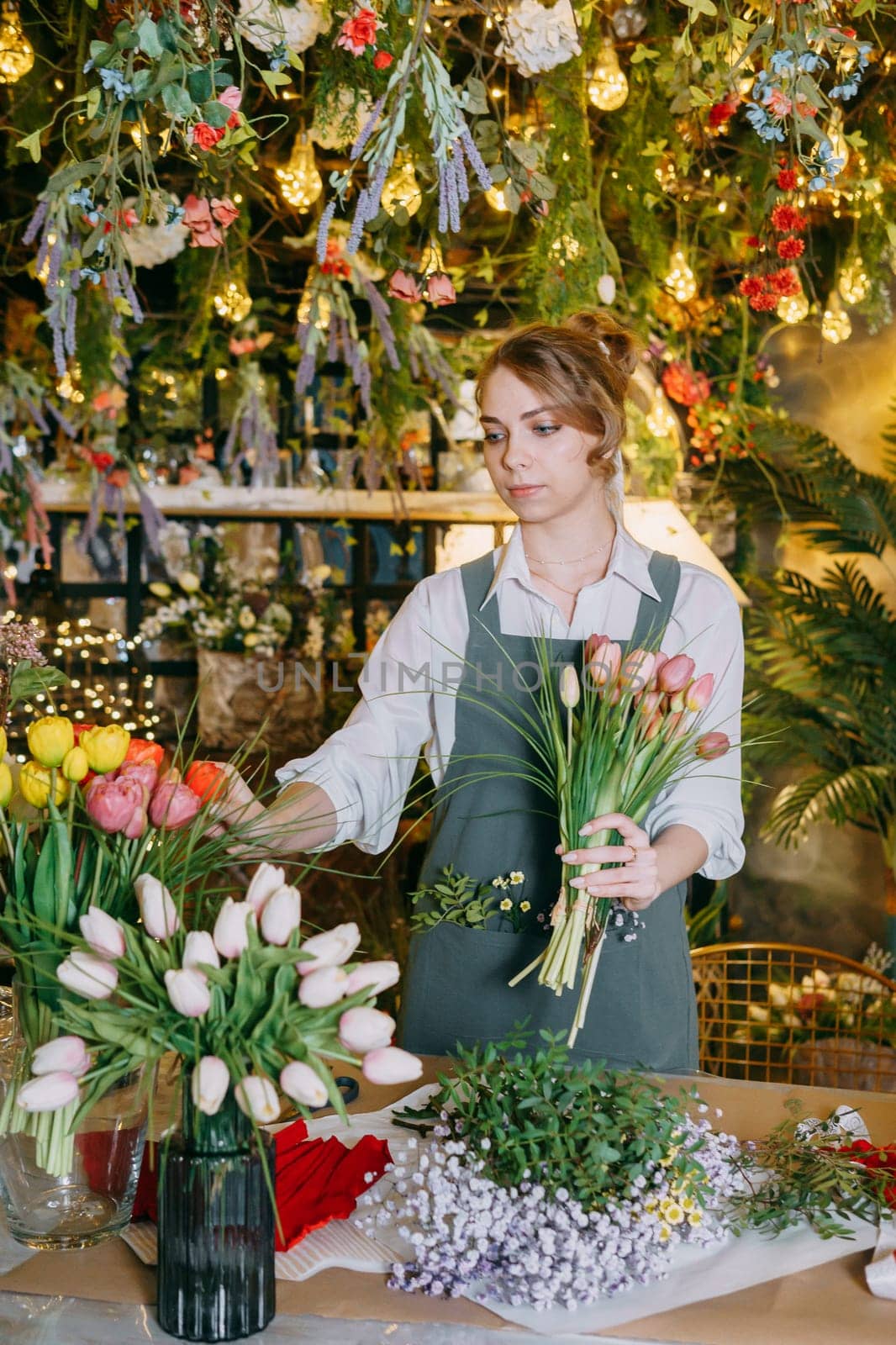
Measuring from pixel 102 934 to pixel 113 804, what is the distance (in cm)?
12

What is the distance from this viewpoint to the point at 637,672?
4.39 feet

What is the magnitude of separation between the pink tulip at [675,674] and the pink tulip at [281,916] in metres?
0.53

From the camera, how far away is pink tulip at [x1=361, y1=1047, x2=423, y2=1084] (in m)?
0.90

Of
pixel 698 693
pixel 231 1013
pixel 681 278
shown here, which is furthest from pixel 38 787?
pixel 681 278

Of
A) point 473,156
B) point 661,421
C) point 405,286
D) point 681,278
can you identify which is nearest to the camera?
point 473,156

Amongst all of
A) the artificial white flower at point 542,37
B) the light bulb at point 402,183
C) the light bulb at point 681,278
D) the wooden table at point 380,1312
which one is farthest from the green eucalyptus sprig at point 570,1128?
the light bulb at point 681,278

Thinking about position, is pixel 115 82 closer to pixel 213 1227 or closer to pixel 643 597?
pixel 643 597

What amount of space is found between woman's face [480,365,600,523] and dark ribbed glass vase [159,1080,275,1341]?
3.49 ft

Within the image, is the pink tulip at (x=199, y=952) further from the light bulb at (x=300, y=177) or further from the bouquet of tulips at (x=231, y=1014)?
the light bulb at (x=300, y=177)

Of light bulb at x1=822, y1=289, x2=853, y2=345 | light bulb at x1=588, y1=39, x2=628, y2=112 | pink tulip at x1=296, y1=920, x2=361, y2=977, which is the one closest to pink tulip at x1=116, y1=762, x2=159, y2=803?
pink tulip at x1=296, y1=920, x2=361, y2=977

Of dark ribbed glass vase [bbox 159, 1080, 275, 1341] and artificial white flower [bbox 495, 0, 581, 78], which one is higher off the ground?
artificial white flower [bbox 495, 0, 581, 78]

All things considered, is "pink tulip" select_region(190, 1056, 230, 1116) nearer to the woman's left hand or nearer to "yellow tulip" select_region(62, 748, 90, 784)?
"yellow tulip" select_region(62, 748, 90, 784)

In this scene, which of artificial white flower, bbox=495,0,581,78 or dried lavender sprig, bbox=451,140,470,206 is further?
artificial white flower, bbox=495,0,581,78

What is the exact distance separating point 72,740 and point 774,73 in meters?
1.11
